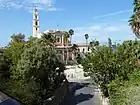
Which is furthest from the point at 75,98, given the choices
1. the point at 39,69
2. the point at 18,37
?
the point at 18,37

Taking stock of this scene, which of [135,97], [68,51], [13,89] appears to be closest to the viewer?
[135,97]

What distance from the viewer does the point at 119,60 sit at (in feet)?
112

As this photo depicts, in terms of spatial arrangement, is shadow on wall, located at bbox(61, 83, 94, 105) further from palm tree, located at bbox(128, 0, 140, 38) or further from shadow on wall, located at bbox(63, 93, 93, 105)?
palm tree, located at bbox(128, 0, 140, 38)

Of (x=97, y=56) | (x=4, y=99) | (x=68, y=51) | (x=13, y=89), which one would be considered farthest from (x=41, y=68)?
(x=68, y=51)

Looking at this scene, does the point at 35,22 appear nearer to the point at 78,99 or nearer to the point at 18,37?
the point at 18,37

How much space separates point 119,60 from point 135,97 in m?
22.1

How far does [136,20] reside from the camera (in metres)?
37.6

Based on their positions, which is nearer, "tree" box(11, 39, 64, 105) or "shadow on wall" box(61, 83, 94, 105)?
"tree" box(11, 39, 64, 105)

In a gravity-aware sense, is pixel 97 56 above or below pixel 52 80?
above

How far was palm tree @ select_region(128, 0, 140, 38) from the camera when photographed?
3747cm

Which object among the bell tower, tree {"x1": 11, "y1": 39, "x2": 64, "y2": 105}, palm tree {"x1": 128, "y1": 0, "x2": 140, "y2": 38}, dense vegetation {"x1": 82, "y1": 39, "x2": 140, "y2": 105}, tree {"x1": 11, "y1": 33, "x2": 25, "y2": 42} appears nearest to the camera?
tree {"x1": 11, "y1": 39, "x2": 64, "y2": 105}

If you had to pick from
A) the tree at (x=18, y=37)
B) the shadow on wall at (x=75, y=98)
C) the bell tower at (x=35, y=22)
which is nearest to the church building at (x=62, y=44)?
the bell tower at (x=35, y=22)

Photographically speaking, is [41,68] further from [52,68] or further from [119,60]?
[119,60]

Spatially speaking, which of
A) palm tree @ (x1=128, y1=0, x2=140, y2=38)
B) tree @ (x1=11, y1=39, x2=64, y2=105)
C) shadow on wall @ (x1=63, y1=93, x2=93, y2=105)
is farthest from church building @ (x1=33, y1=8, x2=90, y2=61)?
tree @ (x1=11, y1=39, x2=64, y2=105)
